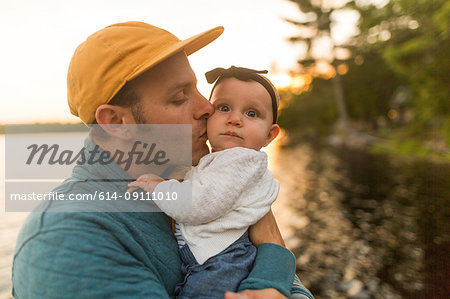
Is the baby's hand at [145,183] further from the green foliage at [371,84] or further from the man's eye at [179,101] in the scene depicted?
the green foliage at [371,84]

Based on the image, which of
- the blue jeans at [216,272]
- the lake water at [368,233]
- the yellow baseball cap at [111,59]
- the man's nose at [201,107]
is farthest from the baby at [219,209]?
the lake water at [368,233]

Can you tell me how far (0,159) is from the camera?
49.5m

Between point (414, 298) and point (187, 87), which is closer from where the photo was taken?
point (187, 87)

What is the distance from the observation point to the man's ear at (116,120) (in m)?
1.75

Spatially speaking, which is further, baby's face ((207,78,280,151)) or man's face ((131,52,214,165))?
baby's face ((207,78,280,151))

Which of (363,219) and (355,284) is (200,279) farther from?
(363,219)

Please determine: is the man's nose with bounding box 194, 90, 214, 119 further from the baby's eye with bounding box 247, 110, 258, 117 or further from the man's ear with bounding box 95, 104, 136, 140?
the man's ear with bounding box 95, 104, 136, 140

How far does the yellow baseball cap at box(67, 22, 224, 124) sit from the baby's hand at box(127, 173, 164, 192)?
17.2 inches

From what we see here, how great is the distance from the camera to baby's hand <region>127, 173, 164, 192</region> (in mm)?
1671

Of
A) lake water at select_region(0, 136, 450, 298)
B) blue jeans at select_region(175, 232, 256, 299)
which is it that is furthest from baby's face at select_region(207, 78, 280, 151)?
lake water at select_region(0, 136, 450, 298)

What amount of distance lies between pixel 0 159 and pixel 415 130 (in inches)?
2104

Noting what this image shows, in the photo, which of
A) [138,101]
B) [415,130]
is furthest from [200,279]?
[415,130]

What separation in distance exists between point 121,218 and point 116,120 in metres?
0.58

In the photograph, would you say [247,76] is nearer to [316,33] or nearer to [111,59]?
[111,59]
